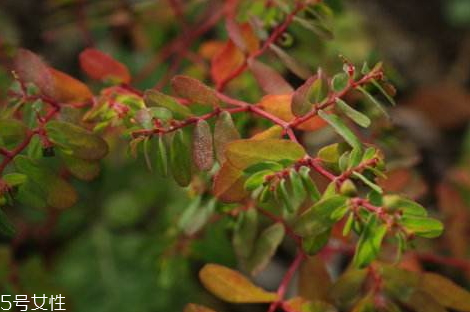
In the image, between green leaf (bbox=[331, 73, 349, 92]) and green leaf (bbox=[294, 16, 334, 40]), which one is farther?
green leaf (bbox=[294, 16, 334, 40])

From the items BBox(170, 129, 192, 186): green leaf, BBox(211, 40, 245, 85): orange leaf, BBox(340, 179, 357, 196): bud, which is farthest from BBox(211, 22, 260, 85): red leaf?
BBox(340, 179, 357, 196): bud

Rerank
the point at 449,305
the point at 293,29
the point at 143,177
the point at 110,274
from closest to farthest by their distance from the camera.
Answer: the point at 449,305
the point at 293,29
the point at 110,274
the point at 143,177

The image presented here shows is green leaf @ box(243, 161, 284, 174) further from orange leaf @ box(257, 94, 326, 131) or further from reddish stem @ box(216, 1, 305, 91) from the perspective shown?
reddish stem @ box(216, 1, 305, 91)

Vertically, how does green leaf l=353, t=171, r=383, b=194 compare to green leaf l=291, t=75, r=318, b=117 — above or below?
below

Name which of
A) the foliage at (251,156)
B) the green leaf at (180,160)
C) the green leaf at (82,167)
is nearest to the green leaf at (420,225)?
the foliage at (251,156)

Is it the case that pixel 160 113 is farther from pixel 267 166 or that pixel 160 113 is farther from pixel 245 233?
pixel 245 233

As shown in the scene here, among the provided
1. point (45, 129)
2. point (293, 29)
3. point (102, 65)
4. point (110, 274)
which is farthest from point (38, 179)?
point (110, 274)

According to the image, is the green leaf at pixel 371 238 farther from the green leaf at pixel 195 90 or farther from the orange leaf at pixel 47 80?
the orange leaf at pixel 47 80

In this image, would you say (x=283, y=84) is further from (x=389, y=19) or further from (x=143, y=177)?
(x=389, y=19)
